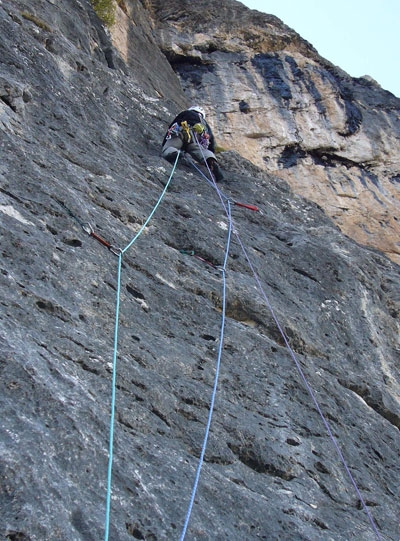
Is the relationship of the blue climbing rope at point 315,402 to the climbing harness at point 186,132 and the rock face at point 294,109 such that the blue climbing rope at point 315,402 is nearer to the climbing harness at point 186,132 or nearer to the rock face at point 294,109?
the climbing harness at point 186,132

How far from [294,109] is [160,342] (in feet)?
44.5

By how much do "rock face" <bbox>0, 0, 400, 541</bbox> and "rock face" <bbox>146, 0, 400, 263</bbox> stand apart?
6.28 m

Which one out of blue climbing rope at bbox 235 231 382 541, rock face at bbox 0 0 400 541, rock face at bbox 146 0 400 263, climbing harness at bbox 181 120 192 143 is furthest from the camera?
rock face at bbox 146 0 400 263

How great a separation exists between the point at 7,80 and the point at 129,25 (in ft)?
29.2

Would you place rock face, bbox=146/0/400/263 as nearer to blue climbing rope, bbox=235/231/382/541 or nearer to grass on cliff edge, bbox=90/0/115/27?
grass on cliff edge, bbox=90/0/115/27

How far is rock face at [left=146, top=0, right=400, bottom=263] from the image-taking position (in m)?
16.2

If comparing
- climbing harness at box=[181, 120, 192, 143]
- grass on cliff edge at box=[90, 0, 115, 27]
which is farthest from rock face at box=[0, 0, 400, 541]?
grass on cliff edge at box=[90, 0, 115, 27]

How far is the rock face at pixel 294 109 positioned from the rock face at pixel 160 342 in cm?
628

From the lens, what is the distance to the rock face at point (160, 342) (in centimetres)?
356

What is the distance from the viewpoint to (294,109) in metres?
17.7

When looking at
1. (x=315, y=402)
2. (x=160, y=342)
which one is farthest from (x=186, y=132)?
(x=315, y=402)

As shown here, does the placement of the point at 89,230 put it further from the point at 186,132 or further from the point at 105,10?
the point at 105,10

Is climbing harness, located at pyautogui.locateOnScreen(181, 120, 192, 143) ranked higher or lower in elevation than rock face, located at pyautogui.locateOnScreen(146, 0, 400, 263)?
lower

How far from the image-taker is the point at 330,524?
14.7 feet
